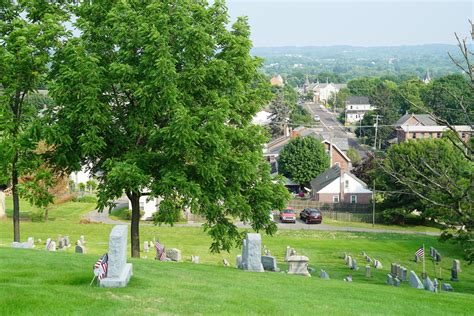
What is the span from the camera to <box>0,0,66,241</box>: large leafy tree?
2334cm

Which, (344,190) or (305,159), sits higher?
(305,159)

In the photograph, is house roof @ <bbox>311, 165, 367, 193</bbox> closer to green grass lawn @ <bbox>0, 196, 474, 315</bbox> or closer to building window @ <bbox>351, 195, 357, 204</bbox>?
building window @ <bbox>351, 195, 357, 204</bbox>

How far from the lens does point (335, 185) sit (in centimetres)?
6919

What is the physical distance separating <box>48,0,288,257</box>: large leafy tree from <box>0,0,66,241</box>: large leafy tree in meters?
0.93

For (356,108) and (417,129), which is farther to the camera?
(356,108)

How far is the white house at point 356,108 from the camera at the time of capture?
571ft

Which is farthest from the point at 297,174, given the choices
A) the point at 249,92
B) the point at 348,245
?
the point at 249,92

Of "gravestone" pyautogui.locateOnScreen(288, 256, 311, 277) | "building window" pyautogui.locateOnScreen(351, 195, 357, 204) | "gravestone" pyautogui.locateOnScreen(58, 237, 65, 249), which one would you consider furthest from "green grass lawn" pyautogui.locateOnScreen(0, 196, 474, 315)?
"building window" pyautogui.locateOnScreen(351, 195, 357, 204)

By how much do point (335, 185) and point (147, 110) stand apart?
49.2 m

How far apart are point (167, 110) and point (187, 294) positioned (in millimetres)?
9608

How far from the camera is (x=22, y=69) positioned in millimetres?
24406

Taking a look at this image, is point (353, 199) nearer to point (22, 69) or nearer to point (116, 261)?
point (22, 69)

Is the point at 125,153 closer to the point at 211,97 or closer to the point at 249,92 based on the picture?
the point at 211,97

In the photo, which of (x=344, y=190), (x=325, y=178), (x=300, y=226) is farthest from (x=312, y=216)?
(x=325, y=178)
